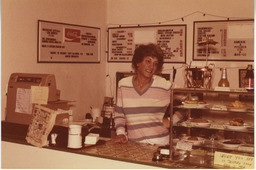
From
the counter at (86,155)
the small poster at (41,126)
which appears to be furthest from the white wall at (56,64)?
the small poster at (41,126)

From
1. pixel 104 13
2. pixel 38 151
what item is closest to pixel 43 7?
pixel 104 13

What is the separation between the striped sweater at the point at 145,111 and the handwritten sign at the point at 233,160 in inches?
34.3

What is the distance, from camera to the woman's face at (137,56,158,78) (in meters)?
2.90

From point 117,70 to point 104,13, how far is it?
2.81 feet

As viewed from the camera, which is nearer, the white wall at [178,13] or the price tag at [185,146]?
the price tag at [185,146]

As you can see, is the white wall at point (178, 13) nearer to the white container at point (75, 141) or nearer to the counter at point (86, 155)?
the counter at point (86, 155)

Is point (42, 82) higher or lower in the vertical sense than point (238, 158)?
higher

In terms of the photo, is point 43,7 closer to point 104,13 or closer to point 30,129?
point 104,13

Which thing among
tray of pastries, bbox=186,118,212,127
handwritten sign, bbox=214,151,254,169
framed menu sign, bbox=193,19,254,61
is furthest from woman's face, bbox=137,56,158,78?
framed menu sign, bbox=193,19,254,61

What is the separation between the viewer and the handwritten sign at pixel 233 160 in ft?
6.09

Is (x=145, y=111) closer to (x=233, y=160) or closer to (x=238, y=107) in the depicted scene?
(x=238, y=107)

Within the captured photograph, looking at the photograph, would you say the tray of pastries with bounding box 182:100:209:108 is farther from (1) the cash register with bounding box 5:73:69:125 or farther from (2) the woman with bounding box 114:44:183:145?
(1) the cash register with bounding box 5:73:69:125

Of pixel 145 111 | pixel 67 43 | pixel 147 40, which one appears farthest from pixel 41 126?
pixel 147 40

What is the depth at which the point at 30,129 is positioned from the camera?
2.54m
